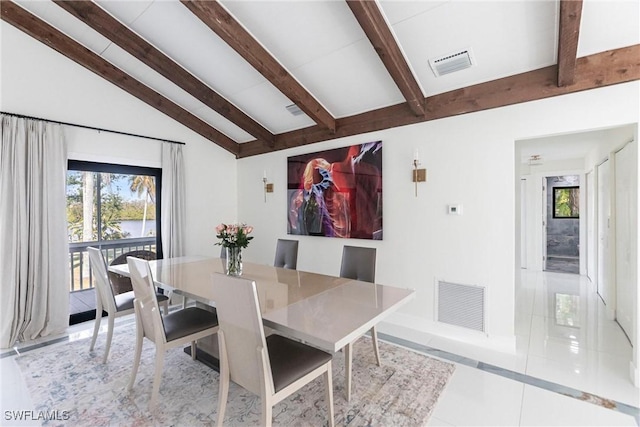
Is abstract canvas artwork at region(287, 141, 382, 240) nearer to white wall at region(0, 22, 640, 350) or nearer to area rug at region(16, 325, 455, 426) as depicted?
white wall at region(0, 22, 640, 350)

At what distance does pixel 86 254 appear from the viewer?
3859mm

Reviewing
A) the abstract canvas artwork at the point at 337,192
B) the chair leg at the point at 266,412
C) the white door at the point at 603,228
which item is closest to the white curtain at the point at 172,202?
the abstract canvas artwork at the point at 337,192

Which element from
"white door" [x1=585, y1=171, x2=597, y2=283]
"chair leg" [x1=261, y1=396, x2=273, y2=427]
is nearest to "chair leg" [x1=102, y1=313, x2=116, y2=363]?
"chair leg" [x1=261, y1=396, x2=273, y2=427]

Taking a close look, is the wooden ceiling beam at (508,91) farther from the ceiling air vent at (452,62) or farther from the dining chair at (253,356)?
the dining chair at (253,356)

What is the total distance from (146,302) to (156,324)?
0.61 feet

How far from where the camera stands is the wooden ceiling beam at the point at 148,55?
280 cm

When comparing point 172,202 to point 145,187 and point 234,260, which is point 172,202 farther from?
point 234,260

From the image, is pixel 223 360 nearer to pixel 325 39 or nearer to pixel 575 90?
pixel 325 39

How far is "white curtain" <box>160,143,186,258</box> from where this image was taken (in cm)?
430


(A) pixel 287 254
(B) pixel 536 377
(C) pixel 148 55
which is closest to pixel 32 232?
(C) pixel 148 55

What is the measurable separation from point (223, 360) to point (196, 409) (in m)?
0.65

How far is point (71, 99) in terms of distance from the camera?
11.6ft

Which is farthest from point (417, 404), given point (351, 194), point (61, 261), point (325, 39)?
point (61, 261)

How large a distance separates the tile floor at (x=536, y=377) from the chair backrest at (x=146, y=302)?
94 cm
